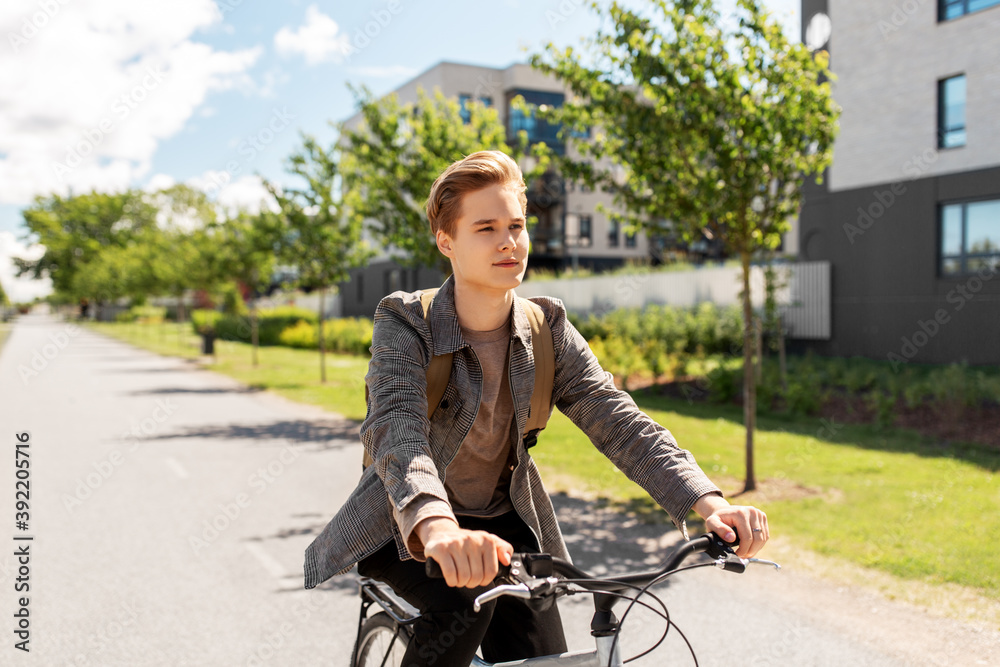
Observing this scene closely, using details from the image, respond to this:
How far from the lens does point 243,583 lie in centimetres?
531

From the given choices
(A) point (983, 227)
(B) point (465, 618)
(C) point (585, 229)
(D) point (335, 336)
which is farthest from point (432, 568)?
(C) point (585, 229)

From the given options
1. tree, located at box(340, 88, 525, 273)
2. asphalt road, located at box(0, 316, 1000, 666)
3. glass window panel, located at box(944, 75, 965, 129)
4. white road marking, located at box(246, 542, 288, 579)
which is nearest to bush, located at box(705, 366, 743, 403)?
tree, located at box(340, 88, 525, 273)

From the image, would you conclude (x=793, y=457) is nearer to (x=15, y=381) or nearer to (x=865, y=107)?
(x=865, y=107)

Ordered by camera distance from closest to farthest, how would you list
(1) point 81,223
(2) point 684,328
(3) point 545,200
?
(2) point 684,328
(3) point 545,200
(1) point 81,223

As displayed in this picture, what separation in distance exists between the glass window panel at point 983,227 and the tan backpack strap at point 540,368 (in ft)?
61.9

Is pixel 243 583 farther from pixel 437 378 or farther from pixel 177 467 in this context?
pixel 177 467

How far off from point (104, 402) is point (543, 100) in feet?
94.7

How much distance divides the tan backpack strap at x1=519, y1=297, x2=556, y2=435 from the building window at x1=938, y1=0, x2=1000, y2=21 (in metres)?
19.9

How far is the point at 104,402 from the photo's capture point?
617 inches

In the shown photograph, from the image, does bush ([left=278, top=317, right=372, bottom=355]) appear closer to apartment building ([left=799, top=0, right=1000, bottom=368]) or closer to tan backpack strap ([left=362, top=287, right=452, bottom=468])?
apartment building ([left=799, top=0, right=1000, bottom=368])

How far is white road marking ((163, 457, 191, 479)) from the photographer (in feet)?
28.8

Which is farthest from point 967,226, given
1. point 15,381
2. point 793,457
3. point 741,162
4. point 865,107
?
point 15,381

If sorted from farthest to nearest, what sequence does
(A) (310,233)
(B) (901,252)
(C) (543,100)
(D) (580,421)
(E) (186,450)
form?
(C) (543,100), (B) (901,252), (A) (310,233), (E) (186,450), (D) (580,421)

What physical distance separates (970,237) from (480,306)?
1930cm
